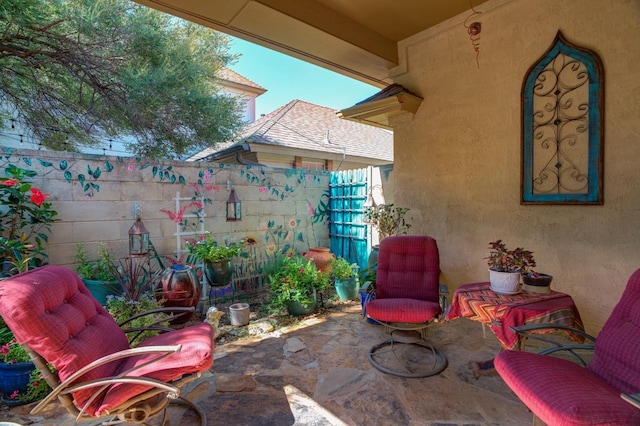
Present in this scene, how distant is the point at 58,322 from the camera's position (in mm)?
1703

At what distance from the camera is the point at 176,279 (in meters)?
3.61

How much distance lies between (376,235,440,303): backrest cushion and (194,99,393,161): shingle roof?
4.87 m

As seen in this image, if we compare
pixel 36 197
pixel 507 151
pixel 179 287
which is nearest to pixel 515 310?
pixel 507 151

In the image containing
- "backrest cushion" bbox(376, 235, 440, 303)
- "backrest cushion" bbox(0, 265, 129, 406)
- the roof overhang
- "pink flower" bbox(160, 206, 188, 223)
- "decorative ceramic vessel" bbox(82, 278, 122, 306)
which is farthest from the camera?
"pink flower" bbox(160, 206, 188, 223)

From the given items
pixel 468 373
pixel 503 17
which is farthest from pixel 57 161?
pixel 503 17

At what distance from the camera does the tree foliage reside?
15.6 feet

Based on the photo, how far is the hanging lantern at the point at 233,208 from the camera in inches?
177

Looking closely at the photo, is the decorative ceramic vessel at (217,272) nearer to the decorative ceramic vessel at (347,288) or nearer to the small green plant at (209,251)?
the small green plant at (209,251)

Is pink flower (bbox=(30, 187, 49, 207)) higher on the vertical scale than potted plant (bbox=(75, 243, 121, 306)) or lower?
higher

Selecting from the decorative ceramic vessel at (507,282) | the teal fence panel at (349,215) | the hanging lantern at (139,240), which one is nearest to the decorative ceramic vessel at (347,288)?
the teal fence panel at (349,215)

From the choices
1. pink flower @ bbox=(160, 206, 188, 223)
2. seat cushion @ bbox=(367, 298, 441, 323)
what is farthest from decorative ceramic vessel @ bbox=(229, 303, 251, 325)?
seat cushion @ bbox=(367, 298, 441, 323)

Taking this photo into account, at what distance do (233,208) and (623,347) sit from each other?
162 inches

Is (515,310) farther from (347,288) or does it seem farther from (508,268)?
(347,288)

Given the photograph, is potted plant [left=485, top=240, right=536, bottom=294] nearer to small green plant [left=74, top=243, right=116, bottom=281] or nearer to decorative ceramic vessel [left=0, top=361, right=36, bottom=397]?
decorative ceramic vessel [left=0, top=361, right=36, bottom=397]
